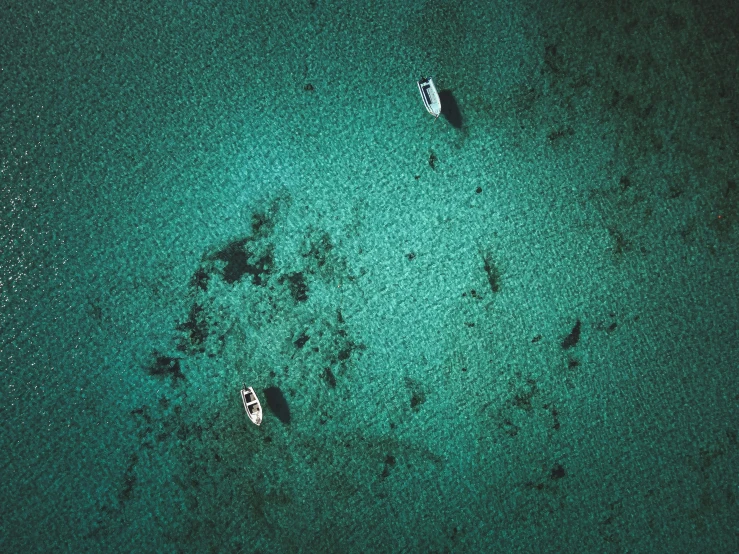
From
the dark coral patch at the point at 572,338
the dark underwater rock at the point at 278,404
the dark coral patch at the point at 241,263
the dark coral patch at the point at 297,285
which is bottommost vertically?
the dark coral patch at the point at 572,338

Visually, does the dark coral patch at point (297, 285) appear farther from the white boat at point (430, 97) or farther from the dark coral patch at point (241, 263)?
the white boat at point (430, 97)

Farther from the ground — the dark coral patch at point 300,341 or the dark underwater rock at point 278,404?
the dark coral patch at point 300,341

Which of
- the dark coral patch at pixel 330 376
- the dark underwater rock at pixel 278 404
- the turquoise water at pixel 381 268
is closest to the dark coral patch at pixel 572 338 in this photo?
the turquoise water at pixel 381 268

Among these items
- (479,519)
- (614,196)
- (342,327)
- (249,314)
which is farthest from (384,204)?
(479,519)

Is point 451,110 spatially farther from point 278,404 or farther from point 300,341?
point 278,404

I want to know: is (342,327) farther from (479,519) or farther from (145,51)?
(145,51)

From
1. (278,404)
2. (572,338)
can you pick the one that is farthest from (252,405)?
(572,338)
